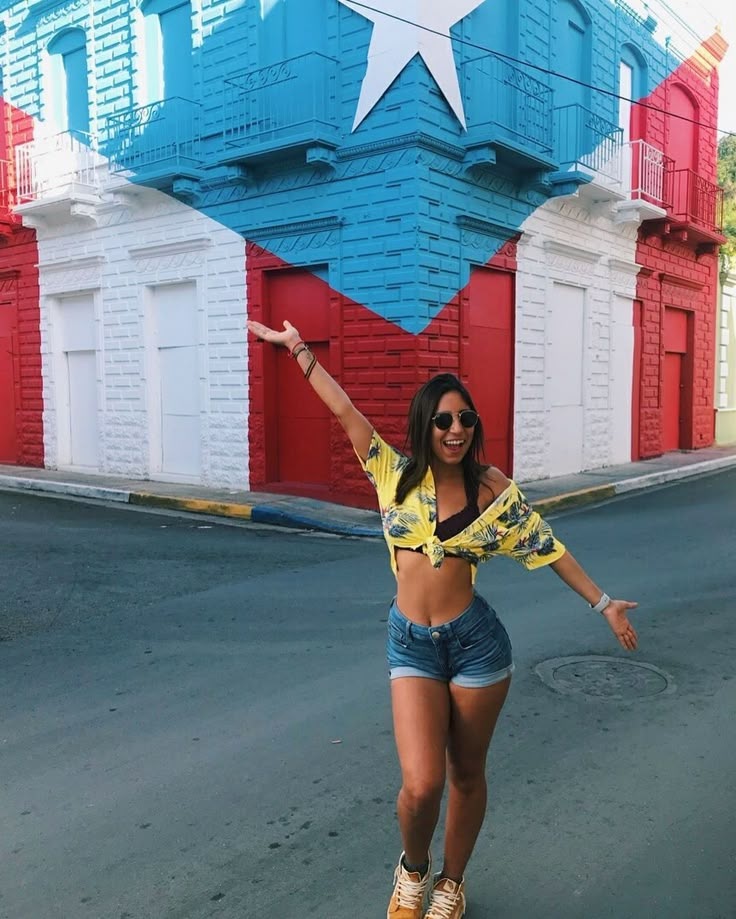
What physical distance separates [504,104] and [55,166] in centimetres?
871

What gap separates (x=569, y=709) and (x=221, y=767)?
74.2 inches

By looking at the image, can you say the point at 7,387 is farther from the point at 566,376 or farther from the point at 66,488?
the point at 566,376

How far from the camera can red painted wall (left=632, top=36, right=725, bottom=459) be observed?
701 inches

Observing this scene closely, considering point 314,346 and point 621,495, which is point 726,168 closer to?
point 621,495

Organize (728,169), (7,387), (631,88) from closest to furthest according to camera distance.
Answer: (631,88) → (7,387) → (728,169)

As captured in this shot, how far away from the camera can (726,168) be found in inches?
1126

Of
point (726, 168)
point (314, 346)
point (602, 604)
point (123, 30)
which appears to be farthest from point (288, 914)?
point (726, 168)

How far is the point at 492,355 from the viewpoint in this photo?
13562 millimetres

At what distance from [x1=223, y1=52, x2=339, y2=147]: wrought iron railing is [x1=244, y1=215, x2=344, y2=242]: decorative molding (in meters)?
1.19

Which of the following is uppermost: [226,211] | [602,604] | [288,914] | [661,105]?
[661,105]

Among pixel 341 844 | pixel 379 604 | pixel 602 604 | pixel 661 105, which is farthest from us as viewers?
pixel 661 105

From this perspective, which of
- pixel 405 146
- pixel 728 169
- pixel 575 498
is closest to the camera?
pixel 405 146

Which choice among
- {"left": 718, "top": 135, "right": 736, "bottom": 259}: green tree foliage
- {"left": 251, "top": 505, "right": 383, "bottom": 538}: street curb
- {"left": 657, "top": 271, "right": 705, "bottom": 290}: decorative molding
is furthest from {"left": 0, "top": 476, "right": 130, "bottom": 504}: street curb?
{"left": 718, "top": 135, "right": 736, "bottom": 259}: green tree foliage

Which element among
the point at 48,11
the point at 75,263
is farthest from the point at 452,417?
the point at 48,11
